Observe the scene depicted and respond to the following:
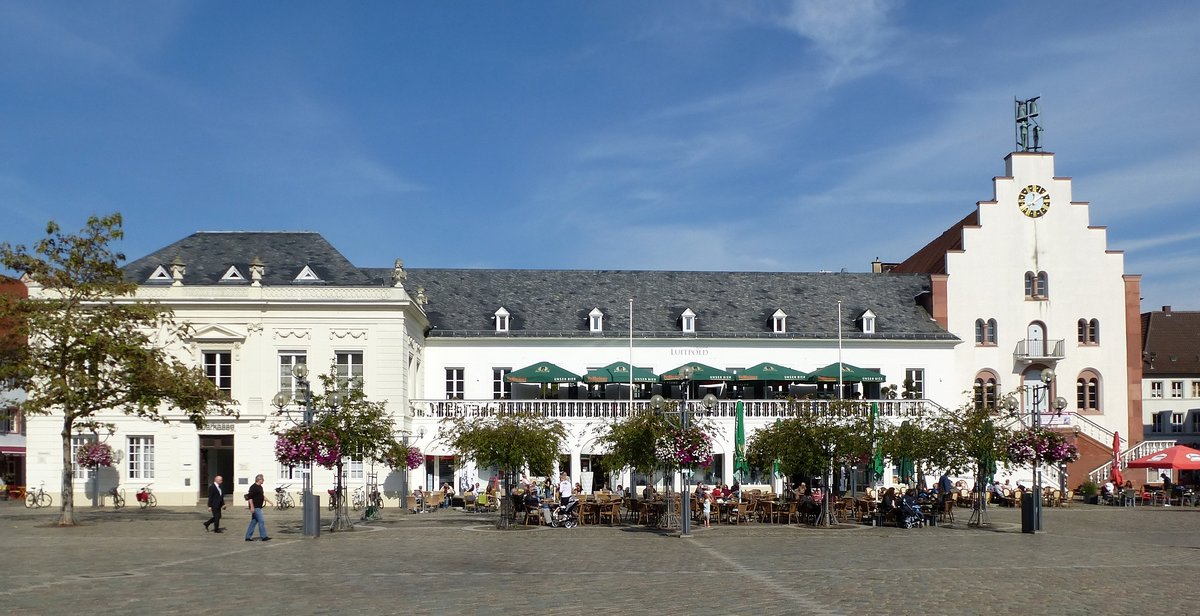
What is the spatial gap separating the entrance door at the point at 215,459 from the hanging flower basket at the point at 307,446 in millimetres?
14181

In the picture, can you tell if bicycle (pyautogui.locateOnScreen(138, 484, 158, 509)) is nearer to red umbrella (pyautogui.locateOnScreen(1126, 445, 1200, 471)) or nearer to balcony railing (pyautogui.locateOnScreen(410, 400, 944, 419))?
balcony railing (pyautogui.locateOnScreen(410, 400, 944, 419))

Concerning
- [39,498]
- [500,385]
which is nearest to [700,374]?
[500,385]

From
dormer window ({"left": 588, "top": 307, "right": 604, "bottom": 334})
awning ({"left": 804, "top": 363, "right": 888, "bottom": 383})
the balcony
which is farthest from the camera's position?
the balcony

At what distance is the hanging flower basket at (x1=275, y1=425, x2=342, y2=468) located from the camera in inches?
1275

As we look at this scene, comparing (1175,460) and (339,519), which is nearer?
(339,519)

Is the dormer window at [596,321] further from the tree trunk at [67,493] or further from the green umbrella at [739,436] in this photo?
the tree trunk at [67,493]

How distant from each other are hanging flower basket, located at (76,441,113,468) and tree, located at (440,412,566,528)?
55.9 ft

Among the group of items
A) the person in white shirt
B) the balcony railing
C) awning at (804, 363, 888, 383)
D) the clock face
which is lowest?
the person in white shirt

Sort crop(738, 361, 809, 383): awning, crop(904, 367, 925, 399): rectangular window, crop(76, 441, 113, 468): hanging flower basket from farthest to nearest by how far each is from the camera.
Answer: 1. crop(904, 367, 925, 399): rectangular window
2. crop(738, 361, 809, 383): awning
3. crop(76, 441, 113, 468): hanging flower basket

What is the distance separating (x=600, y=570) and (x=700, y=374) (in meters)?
29.2

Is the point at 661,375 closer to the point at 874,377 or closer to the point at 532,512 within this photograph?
the point at 874,377

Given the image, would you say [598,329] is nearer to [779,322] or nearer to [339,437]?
[779,322]

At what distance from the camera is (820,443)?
3494 cm

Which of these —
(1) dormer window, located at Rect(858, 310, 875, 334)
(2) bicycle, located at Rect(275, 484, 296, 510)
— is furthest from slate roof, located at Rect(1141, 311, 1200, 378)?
(2) bicycle, located at Rect(275, 484, 296, 510)
